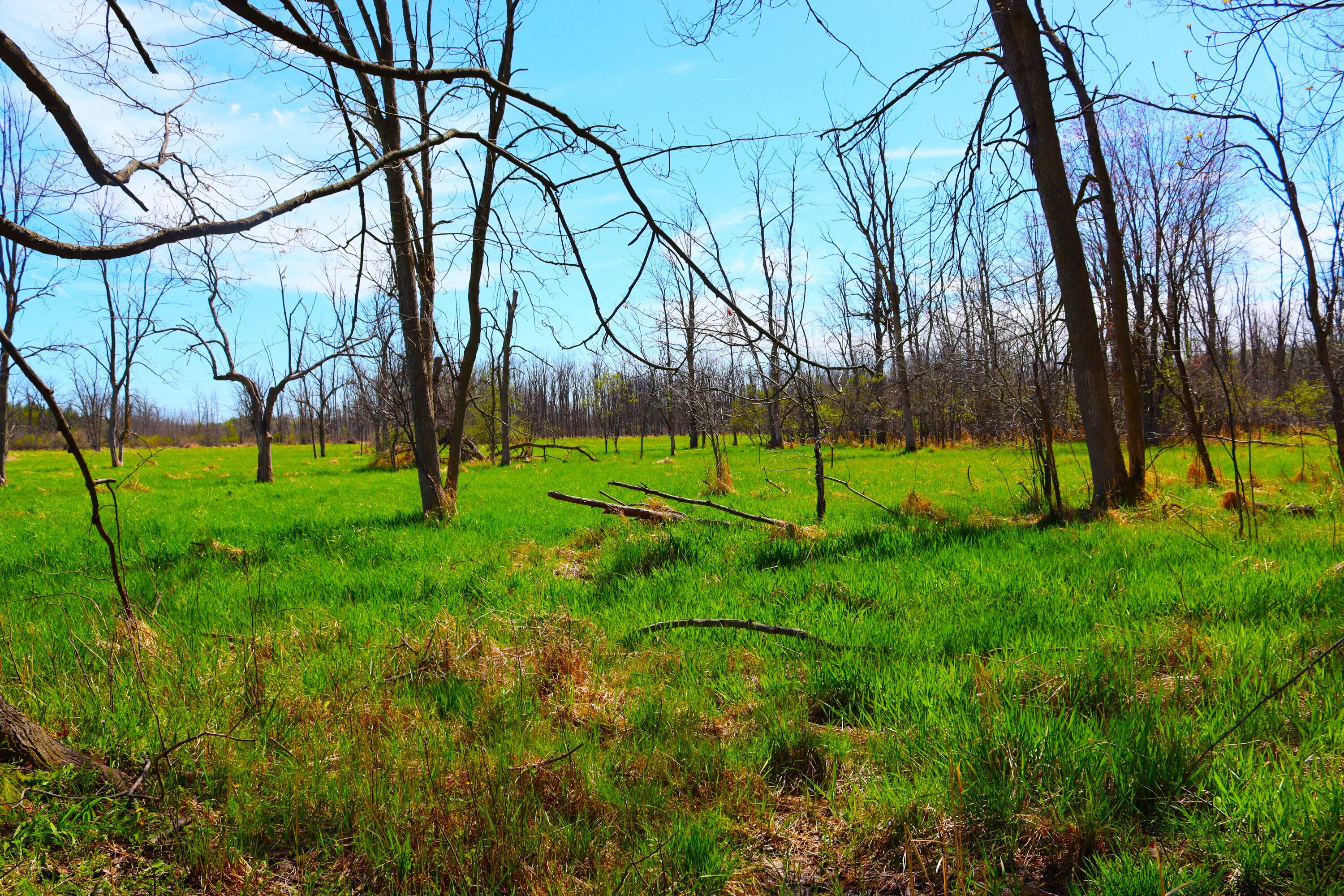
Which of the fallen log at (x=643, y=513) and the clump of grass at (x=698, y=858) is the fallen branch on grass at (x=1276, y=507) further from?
the clump of grass at (x=698, y=858)

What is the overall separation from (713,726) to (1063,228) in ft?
22.4

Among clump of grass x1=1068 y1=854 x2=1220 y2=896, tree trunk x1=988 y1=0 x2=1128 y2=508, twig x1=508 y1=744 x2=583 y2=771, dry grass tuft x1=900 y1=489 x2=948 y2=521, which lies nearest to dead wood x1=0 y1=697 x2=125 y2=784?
twig x1=508 y1=744 x2=583 y2=771

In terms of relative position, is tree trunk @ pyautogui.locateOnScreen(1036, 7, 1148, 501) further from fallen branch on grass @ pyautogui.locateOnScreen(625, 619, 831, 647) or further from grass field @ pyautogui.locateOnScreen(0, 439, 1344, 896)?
fallen branch on grass @ pyautogui.locateOnScreen(625, 619, 831, 647)

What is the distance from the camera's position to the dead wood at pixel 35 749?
2307 mm

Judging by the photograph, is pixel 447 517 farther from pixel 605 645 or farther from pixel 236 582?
pixel 605 645

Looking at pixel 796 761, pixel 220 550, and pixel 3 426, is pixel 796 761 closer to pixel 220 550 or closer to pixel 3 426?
pixel 220 550

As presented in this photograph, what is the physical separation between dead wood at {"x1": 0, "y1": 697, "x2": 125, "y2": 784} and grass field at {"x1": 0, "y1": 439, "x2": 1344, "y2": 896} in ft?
0.20

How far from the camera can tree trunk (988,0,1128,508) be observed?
6.96m

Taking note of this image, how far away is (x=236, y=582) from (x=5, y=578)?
2.67m

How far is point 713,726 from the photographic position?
9.70 feet

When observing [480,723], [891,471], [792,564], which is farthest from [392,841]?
[891,471]

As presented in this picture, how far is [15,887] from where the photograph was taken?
1874 millimetres

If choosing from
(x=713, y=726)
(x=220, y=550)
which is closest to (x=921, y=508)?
(x=713, y=726)

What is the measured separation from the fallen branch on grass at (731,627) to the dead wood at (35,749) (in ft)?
8.12
